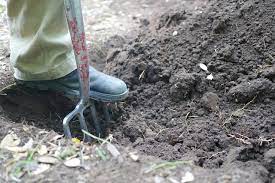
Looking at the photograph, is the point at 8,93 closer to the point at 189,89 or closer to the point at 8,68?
the point at 8,68

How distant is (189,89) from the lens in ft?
7.41

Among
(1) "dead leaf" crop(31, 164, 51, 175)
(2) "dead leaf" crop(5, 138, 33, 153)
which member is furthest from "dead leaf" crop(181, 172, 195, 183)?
(2) "dead leaf" crop(5, 138, 33, 153)

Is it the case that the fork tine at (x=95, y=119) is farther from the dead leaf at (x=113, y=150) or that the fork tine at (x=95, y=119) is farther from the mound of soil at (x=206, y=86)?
the dead leaf at (x=113, y=150)

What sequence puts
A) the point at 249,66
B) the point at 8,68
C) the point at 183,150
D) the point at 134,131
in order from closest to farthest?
the point at 183,150 → the point at 134,131 → the point at 249,66 → the point at 8,68

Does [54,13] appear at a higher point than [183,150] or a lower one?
higher

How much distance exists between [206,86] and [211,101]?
0.10 meters

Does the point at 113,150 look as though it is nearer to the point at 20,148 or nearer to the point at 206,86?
the point at 20,148

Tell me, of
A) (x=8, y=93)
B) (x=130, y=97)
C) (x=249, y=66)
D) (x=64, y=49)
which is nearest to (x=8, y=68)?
(x=8, y=93)

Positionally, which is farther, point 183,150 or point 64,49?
point 64,49

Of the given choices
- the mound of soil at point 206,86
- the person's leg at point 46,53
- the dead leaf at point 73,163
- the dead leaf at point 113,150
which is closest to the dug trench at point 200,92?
the mound of soil at point 206,86

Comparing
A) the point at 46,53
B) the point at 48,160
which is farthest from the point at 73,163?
the point at 46,53

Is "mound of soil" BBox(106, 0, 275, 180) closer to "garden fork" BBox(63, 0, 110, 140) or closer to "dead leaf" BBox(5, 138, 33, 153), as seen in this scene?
"garden fork" BBox(63, 0, 110, 140)

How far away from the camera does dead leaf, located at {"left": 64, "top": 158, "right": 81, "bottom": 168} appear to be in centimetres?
161

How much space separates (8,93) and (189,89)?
0.93 meters
